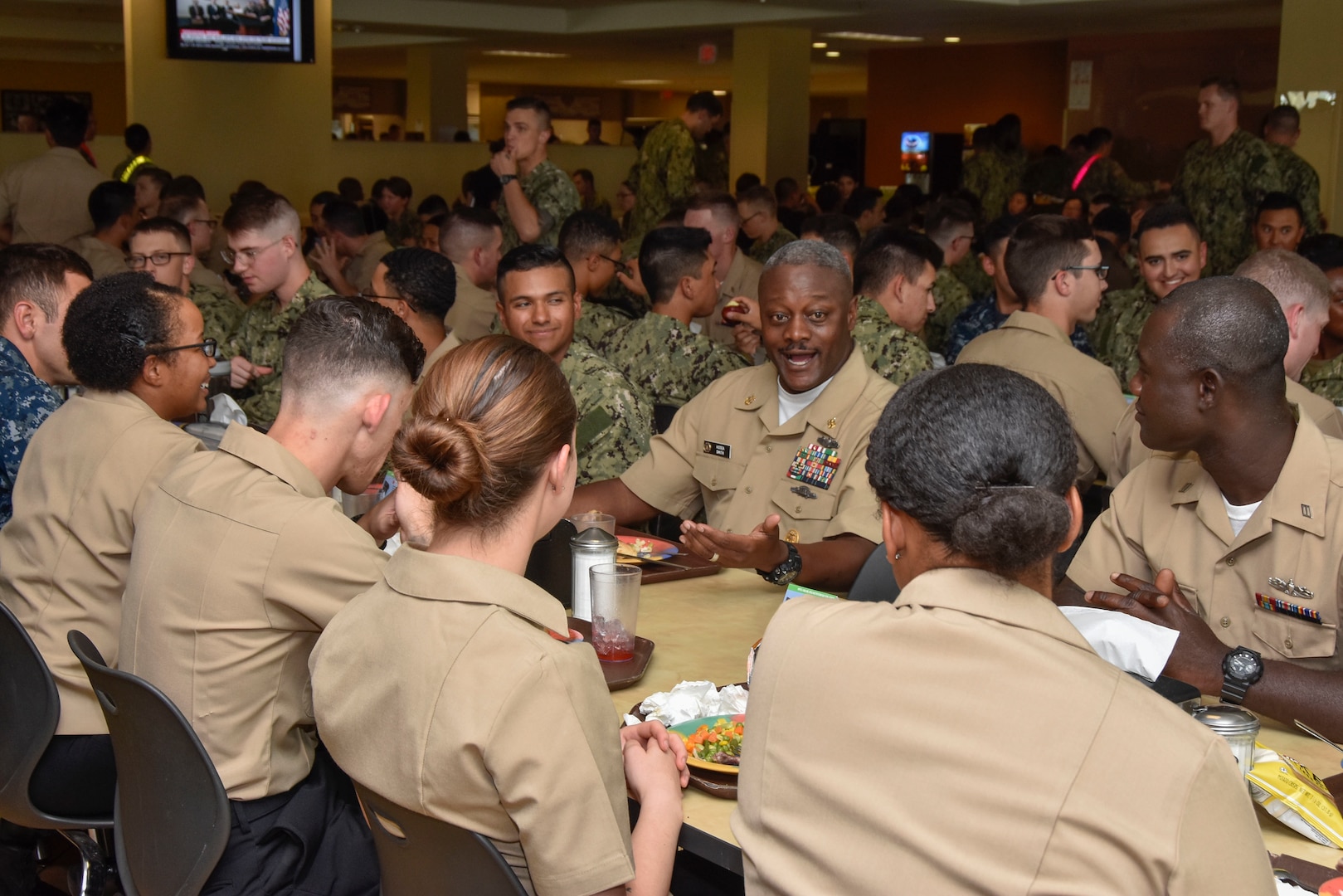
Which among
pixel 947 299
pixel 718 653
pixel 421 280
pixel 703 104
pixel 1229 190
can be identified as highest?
pixel 703 104

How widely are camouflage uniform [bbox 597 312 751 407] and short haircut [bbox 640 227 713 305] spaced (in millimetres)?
131

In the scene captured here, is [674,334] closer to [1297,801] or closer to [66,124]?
[1297,801]

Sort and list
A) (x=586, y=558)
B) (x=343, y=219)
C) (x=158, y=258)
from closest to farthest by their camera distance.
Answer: (x=586, y=558)
(x=158, y=258)
(x=343, y=219)

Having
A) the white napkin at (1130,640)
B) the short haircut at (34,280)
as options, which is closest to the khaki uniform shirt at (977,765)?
the white napkin at (1130,640)

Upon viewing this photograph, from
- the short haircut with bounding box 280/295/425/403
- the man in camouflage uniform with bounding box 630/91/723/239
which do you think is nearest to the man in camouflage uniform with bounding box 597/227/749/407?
the short haircut with bounding box 280/295/425/403

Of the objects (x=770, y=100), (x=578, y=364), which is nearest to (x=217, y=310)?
(x=578, y=364)

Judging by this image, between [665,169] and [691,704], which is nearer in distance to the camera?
[691,704]

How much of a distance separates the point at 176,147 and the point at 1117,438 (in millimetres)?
8246

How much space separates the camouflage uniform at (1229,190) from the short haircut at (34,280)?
6154 mm

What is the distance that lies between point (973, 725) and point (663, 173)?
25.8 ft

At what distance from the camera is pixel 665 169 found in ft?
28.9

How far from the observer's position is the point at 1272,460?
225 centimetres

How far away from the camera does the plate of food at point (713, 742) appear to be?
1823mm

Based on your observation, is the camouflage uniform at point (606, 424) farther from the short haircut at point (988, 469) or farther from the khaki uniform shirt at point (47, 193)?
the khaki uniform shirt at point (47, 193)
